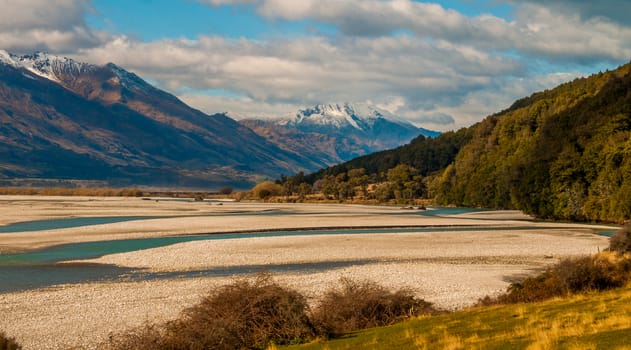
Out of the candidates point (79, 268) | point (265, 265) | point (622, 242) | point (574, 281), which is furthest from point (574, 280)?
point (79, 268)

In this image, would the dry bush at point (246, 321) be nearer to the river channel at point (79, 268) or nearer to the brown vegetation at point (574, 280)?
the brown vegetation at point (574, 280)

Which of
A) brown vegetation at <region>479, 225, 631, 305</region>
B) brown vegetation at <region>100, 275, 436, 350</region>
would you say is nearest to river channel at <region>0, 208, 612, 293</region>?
brown vegetation at <region>479, 225, 631, 305</region>

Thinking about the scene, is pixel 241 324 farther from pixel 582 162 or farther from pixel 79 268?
pixel 582 162

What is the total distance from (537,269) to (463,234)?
97.3 feet

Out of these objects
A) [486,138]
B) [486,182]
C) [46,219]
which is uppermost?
[486,138]

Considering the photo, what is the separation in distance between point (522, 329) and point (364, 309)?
7.72 m

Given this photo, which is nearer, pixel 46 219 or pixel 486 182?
pixel 46 219

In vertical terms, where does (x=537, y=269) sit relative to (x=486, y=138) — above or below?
below

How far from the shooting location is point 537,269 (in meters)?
41.5

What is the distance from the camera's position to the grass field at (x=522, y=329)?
15188 millimetres

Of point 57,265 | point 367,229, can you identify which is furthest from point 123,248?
point 367,229

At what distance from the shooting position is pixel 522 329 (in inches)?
696

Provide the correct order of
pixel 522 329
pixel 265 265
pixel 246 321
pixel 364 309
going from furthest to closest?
1. pixel 265 265
2. pixel 364 309
3. pixel 246 321
4. pixel 522 329

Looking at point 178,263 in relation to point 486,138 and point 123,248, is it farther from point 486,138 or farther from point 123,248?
point 486,138
